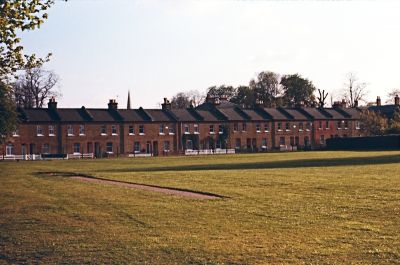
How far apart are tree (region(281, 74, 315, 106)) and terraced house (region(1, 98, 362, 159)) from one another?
20.3 meters

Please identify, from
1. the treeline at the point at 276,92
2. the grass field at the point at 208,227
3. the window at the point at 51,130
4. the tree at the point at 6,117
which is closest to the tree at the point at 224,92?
the treeline at the point at 276,92

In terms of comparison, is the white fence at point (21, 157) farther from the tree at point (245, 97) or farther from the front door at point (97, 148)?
the tree at point (245, 97)

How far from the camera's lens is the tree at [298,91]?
134 m

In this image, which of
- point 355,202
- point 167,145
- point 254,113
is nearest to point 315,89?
point 254,113

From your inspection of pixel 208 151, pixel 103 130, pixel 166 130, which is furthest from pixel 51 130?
pixel 208 151

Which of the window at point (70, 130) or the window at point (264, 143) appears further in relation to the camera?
the window at point (264, 143)

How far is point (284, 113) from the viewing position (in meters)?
108

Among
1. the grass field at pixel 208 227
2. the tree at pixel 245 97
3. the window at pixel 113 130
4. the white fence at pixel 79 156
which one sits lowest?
the grass field at pixel 208 227

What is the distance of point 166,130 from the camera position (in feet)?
302

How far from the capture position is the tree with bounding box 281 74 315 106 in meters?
134

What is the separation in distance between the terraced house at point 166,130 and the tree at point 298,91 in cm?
2035

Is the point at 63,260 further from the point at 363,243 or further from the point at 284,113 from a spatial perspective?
the point at 284,113

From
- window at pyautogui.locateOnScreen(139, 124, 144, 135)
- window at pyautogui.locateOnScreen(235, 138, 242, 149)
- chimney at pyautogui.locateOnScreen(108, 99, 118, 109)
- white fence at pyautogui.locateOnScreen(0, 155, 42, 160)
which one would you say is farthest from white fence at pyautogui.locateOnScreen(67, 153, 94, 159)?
window at pyautogui.locateOnScreen(235, 138, 242, 149)

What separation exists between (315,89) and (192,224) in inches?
4888
